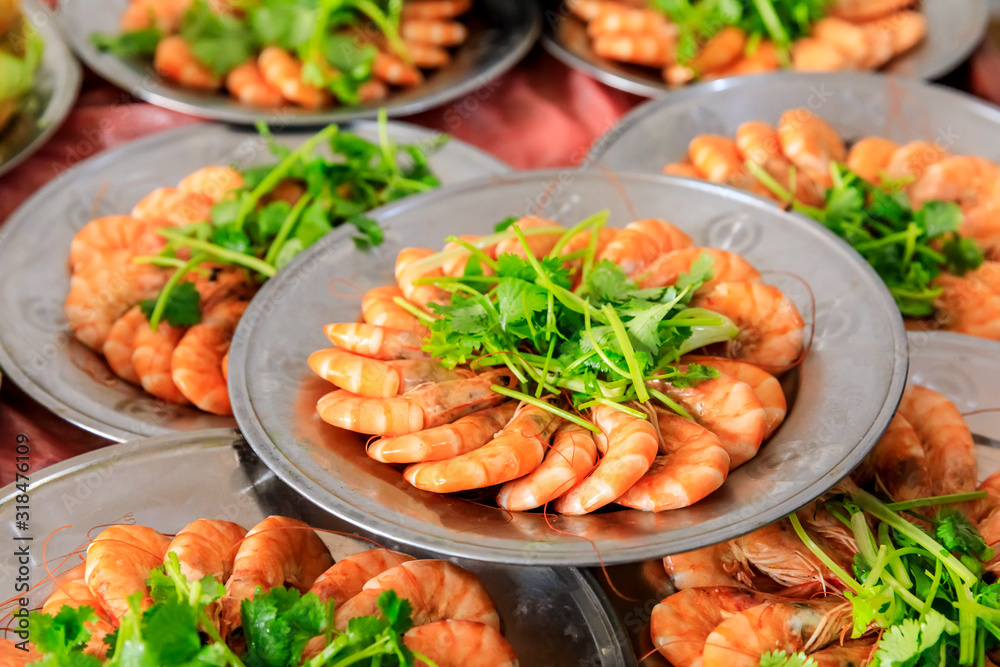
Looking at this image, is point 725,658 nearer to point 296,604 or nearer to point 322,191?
point 296,604

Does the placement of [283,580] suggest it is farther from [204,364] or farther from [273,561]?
[204,364]

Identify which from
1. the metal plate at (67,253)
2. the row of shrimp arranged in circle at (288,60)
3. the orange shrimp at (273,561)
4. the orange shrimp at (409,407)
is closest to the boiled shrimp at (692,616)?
the orange shrimp at (409,407)

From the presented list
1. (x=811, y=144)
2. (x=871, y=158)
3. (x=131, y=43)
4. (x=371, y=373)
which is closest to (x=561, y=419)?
(x=371, y=373)

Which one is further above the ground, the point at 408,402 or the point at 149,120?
the point at 149,120

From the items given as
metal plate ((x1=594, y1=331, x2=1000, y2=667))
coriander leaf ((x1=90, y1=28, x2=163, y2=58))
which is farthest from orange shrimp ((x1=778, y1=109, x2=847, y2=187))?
coriander leaf ((x1=90, y1=28, x2=163, y2=58))

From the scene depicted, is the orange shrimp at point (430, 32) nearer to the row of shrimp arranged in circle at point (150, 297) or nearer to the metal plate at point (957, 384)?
the row of shrimp arranged in circle at point (150, 297)

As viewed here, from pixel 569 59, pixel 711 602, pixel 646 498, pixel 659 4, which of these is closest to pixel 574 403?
pixel 646 498
